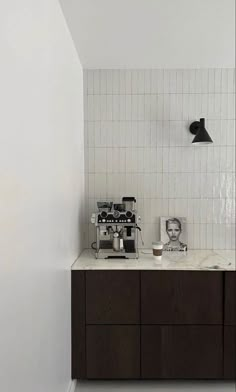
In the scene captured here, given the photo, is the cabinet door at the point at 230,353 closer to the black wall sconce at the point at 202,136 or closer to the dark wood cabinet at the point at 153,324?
the dark wood cabinet at the point at 153,324

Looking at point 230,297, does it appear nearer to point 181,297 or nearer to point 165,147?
point 181,297

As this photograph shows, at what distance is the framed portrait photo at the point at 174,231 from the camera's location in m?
3.18

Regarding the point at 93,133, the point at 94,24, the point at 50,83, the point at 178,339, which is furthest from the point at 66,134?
the point at 178,339

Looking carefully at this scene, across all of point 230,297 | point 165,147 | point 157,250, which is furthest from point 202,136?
point 230,297

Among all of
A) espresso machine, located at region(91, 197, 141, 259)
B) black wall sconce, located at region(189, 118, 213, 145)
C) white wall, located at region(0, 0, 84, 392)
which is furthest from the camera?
black wall sconce, located at region(189, 118, 213, 145)

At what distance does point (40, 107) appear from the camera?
158cm

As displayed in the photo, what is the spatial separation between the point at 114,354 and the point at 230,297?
0.89 metres

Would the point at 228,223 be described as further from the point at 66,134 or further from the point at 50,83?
the point at 50,83

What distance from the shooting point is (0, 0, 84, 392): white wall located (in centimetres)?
113

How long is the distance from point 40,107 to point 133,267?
138cm

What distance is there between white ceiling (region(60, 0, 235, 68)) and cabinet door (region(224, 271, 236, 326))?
64.7 inches

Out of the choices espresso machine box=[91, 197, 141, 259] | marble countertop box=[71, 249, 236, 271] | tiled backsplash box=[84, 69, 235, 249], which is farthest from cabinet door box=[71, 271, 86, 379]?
tiled backsplash box=[84, 69, 235, 249]

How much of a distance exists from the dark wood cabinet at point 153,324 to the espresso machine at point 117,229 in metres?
0.33

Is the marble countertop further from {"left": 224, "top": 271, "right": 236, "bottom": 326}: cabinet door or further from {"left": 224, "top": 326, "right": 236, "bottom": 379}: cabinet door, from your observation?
{"left": 224, "top": 326, "right": 236, "bottom": 379}: cabinet door
